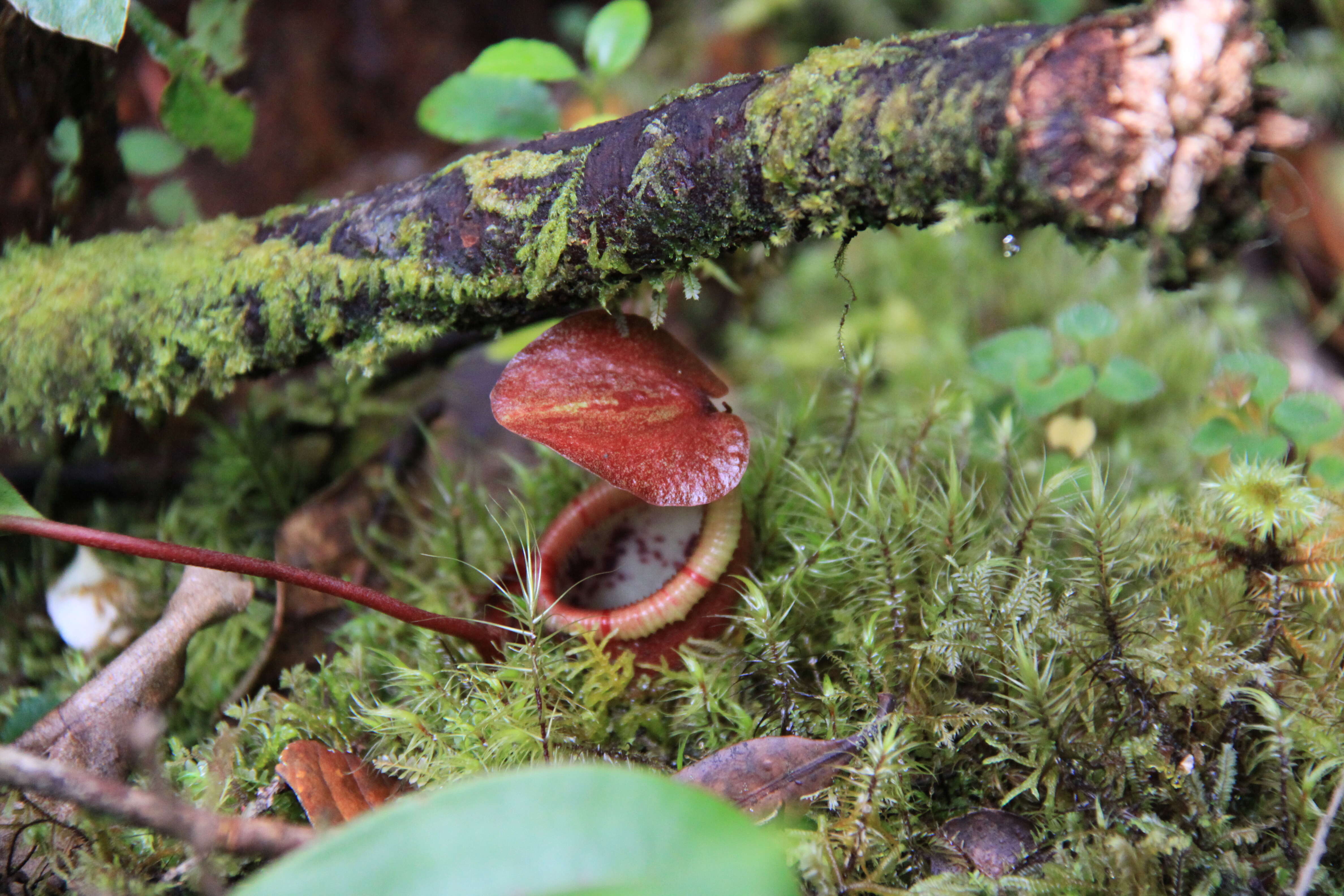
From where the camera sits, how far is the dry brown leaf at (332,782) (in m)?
1.16

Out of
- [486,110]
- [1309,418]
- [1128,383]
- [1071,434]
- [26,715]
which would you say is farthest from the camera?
[1071,434]

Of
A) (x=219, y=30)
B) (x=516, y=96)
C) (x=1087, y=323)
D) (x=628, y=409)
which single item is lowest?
(x=1087, y=323)

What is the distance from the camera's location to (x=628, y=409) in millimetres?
1297

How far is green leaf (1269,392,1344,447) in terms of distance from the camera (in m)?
1.57

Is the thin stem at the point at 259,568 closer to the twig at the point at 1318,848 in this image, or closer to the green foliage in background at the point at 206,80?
the green foliage in background at the point at 206,80

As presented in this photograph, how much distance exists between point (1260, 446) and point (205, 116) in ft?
7.30

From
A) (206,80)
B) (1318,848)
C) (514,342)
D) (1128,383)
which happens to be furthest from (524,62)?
(1318,848)

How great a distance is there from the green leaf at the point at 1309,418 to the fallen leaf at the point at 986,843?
995mm

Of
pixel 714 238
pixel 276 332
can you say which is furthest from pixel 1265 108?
pixel 276 332

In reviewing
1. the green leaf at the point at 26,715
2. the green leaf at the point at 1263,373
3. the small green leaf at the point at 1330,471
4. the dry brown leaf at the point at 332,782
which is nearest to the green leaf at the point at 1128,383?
the green leaf at the point at 1263,373

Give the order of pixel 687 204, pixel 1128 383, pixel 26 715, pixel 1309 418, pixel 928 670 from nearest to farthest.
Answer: pixel 687 204
pixel 928 670
pixel 26 715
pixel 1309 418
pixel 1128 383

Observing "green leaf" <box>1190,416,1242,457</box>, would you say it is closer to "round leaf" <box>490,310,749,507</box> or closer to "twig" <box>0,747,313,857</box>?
"round leaf" <box>490,310,749,507</box>

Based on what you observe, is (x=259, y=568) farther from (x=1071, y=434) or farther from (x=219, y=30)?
(x=1071, y=434)

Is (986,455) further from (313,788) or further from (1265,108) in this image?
(313,788)
